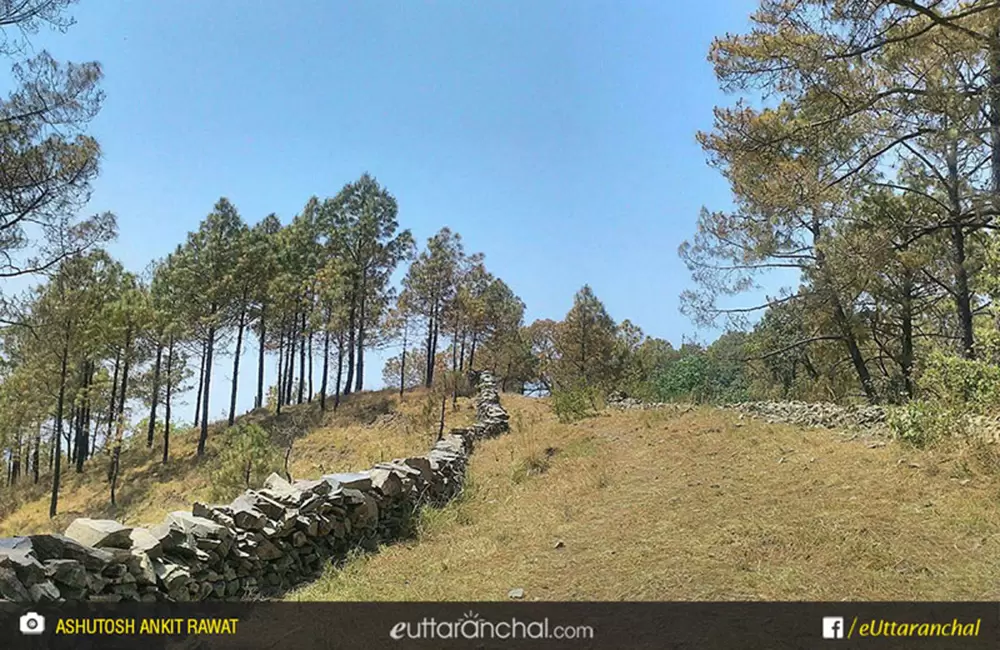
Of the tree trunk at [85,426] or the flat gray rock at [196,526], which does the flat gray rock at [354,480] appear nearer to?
the flat gray rock at [196,526]

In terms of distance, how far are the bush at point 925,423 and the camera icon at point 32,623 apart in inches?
293

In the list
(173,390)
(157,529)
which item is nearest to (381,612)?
(157,529)

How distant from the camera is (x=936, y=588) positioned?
11.9 ft

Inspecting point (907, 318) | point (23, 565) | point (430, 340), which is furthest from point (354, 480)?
point (430, 340)

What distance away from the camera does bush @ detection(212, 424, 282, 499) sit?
1075cm

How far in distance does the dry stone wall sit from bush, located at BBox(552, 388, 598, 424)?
506cm

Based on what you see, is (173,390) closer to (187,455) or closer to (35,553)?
(187,455)

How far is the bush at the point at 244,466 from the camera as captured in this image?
35.3 ft

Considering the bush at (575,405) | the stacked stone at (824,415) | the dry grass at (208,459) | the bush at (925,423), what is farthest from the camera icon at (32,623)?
the dry grass at (208,459)

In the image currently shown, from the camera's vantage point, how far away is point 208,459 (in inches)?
922

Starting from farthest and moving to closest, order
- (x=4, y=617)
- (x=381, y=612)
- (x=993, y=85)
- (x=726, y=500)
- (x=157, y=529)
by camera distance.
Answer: (x=993, y=85) → (x=726, y=500) → (x=157, y=529) → (x=381, y=612) → (x=4, y=617)

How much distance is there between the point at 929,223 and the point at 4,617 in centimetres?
1266

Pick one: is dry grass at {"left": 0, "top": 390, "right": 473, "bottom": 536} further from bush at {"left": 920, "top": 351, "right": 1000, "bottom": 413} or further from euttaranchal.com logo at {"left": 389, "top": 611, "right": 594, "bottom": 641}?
euttaranchal.com logo at {"left": 389, "top": 611, "right": 594, "bottom": 641}

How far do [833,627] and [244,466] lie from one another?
10.0 m
